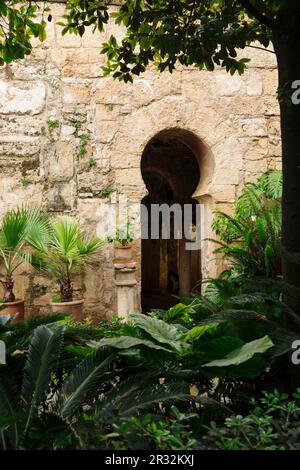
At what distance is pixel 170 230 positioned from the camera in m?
12.8

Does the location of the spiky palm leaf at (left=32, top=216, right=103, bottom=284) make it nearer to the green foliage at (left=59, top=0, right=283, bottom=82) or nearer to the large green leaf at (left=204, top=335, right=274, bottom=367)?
the green foliage at (left=59, top=0, right=283, bottom=82)

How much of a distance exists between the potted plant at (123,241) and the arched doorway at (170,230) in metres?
4.66

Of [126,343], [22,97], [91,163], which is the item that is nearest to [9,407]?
[126,343]

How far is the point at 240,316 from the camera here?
2.09 meters

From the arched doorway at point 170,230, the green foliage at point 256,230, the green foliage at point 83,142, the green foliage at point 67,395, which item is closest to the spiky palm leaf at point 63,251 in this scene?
the green foliage at point 83,142

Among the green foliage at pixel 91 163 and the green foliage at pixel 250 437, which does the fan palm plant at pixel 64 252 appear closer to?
the green foliage at pixel 91 163

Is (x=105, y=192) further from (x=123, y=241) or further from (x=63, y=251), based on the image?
(x=63, y=251)

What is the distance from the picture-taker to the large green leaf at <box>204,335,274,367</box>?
1.69 m

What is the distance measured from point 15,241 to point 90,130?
1635mm

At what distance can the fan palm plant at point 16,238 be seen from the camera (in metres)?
4.84
